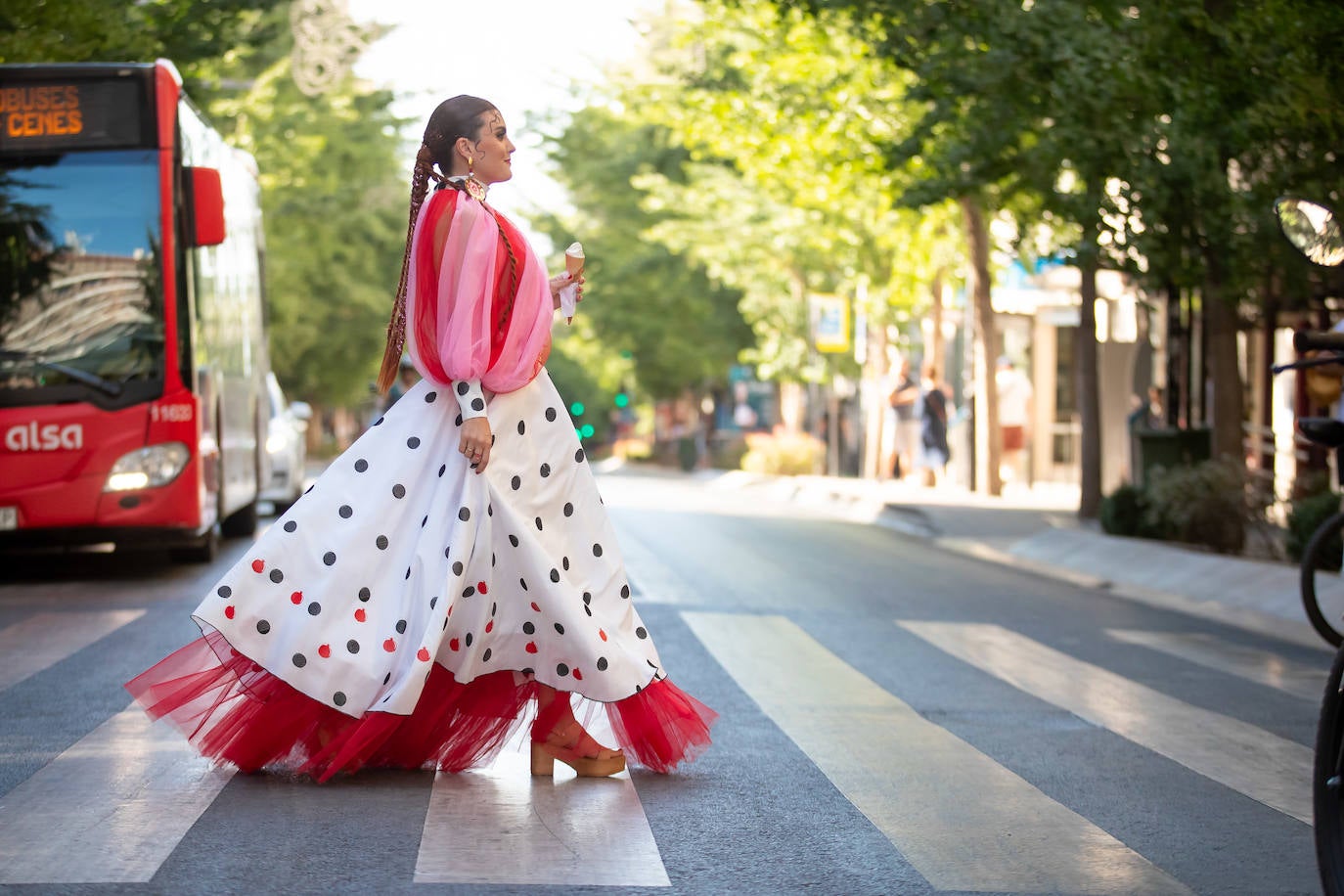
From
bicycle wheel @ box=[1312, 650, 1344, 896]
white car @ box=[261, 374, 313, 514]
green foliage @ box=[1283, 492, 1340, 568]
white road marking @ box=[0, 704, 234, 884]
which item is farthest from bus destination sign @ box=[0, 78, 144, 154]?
bicycle wheel @ box=[1312, 650, 1344, 896]

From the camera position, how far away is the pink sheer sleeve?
5422 mm

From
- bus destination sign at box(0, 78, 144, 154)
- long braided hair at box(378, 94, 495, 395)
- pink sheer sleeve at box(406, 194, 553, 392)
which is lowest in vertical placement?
pink sheer sleeve at box(406, 194, 553, 392)

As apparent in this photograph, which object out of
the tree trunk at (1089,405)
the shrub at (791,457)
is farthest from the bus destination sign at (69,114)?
the shrub at (791,457)

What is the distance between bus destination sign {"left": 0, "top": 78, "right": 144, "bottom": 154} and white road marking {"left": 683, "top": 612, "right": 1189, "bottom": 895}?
5.86 m

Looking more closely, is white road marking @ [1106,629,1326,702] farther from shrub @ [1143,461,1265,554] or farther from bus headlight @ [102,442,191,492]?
bus headlight @ [102,442,191,492]

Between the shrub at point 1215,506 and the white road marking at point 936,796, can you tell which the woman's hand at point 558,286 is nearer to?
the white road marking at point 936,796

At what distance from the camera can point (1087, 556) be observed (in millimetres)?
15977

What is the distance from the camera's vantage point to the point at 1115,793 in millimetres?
5836

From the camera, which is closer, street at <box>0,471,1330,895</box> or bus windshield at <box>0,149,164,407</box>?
street at <box>0,471,1330,895</box>

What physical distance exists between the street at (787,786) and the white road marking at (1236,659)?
37mm

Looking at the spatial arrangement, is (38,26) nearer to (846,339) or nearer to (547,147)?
(846,339)

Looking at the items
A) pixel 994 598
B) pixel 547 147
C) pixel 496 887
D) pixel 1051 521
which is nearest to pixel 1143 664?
pixel 994 598

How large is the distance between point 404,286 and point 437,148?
1.35 feet

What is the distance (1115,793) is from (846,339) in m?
28.4
